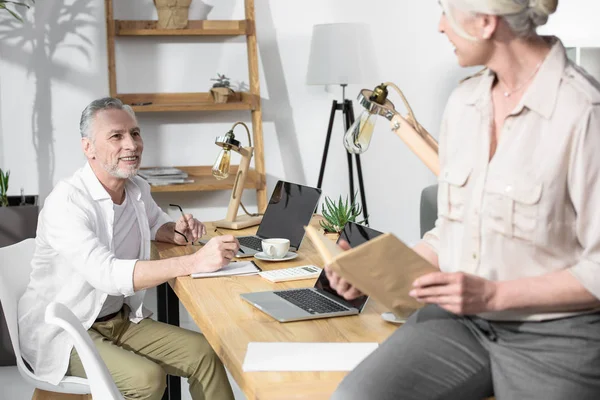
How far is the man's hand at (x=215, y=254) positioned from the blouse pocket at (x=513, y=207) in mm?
1121

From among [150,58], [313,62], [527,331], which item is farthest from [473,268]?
[150,58]

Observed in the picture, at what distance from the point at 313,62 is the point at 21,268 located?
236 centimetres

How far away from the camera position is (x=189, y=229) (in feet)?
9.90

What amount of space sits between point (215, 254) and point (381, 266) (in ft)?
3.51

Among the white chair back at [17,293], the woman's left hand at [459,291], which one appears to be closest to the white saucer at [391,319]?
the woman's left hand at [459,291]

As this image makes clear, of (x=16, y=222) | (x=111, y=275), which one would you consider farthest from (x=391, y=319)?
(x=16, y=222)

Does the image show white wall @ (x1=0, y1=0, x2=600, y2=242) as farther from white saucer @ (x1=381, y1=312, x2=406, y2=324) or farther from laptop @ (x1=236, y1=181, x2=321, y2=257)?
white saucer @ (x1=381, y1=312, x2=406, y2=324)

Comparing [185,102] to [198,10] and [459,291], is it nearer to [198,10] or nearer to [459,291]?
[198,10]

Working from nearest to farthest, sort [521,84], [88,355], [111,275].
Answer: [521,84]
[88,355]
[111,275]

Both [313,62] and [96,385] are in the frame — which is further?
[313,62]

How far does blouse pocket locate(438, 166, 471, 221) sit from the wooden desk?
0.36 meters

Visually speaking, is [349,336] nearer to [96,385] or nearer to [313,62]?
[96,385]

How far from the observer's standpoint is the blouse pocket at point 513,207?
1435 millimetres

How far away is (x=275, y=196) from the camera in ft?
10.1
